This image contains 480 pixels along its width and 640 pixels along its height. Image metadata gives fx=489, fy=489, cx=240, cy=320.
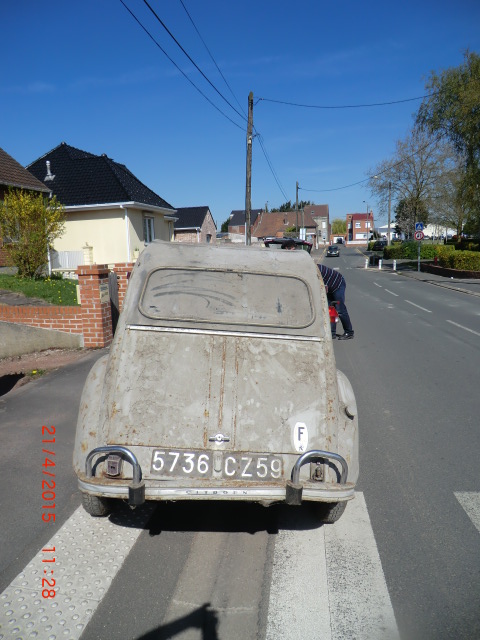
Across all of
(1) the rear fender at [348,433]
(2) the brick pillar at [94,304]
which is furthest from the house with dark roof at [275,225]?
(1) the rear fender at [348,433]

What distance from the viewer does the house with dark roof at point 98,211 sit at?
2247 cm

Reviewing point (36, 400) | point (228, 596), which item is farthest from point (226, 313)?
point (36, 400)

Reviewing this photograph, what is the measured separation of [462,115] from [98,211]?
25.2 metres

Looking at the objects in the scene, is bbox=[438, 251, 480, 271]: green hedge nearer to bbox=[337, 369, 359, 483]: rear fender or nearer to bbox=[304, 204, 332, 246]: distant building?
bbox=[337, 369, 359, 483]: rear fender

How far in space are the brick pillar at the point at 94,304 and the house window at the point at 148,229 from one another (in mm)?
16525

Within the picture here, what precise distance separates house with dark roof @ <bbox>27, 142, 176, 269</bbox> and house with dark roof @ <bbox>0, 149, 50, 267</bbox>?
2616 millimetres

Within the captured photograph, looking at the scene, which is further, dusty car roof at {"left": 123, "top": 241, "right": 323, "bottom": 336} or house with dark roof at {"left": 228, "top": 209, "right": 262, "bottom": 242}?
house with dark roof at {"left": 228, "top": 209, "right": 262, "bottom": 242}

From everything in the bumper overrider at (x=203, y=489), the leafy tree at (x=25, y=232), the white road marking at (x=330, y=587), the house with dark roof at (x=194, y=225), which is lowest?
the white road marking at (x=330, y=587)

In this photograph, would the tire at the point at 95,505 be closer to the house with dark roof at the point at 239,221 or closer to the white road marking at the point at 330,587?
the white road marking at the point at 330,587

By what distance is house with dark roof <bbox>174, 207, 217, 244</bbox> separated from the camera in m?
47.4

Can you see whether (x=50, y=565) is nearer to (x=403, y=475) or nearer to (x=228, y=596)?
(x=228, y=596)

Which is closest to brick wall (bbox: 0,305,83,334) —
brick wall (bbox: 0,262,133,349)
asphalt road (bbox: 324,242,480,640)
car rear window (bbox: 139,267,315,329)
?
brick wall (bbox: 0,262,133,349)

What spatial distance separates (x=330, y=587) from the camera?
3012 mm

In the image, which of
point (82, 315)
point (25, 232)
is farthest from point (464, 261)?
point (82, 315)
